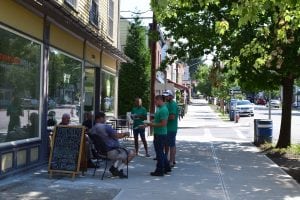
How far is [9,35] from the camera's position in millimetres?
10523

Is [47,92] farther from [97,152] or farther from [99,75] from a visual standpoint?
[99,75]

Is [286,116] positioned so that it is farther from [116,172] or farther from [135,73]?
[135,73]

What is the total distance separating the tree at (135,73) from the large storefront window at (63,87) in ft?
56.5

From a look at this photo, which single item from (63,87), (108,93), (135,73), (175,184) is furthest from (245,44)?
(135,73)

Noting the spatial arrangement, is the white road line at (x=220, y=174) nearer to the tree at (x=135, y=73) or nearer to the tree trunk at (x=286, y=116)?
the tree trunk at (x=286, y=116)

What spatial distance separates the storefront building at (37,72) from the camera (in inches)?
412

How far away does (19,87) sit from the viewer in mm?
11211

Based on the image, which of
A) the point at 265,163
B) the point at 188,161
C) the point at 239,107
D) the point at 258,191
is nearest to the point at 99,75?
the point at 188,161

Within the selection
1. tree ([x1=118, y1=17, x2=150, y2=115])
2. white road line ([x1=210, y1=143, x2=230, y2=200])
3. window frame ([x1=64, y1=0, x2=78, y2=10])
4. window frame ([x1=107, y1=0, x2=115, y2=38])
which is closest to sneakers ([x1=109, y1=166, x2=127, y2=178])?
white road line ([x1=210, y1=143, x2=230, y2=200])

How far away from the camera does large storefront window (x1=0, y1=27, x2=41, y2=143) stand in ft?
34.2

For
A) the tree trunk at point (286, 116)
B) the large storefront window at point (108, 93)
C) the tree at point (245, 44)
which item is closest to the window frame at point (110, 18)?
the large storefront window at point (108, 93)

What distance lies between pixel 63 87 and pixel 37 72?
89.6 inches

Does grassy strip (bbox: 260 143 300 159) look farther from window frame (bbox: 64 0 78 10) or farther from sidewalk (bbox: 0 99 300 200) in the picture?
window frame (bbox: 64 0 78 10)

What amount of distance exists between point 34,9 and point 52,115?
2.97 meters
